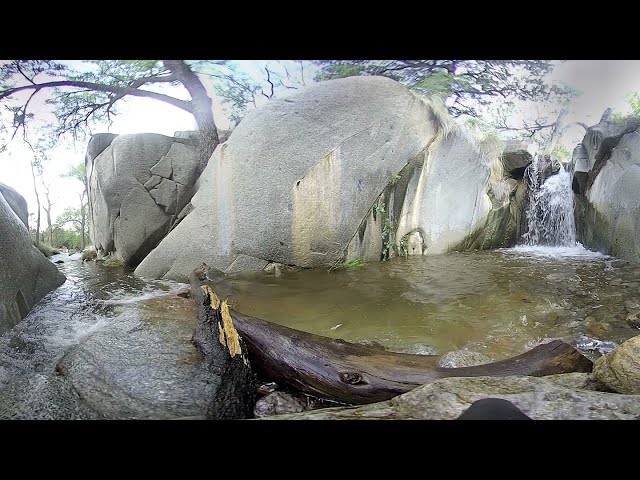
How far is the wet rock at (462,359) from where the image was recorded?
1753mm

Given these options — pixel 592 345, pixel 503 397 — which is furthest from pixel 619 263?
pixel 503 397

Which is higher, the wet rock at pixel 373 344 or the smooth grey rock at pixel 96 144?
the smooth grey rock at pixel 96 144

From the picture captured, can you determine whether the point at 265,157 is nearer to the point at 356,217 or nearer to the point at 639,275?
the point at 356,217

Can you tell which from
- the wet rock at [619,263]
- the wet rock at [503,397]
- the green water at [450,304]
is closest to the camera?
the wet rock at [503,397]

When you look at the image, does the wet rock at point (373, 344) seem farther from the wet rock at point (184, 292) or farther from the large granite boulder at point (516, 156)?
the large granite boulder at point (516, 156)

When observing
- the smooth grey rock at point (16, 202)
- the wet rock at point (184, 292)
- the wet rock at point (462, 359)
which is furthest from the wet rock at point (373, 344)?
the smooth grey rock at point (16, 202)

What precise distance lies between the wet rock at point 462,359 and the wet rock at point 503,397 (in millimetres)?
394

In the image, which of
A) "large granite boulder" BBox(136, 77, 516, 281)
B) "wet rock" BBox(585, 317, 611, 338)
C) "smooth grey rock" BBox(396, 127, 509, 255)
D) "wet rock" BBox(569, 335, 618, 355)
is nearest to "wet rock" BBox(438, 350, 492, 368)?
"wet rock" BBox(569, 335, 618, 355)

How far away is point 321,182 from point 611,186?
12.6 ft

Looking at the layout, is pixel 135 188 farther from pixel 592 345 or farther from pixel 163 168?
pixel 592 345

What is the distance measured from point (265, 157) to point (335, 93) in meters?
0.93

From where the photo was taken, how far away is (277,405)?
62.1 inches
